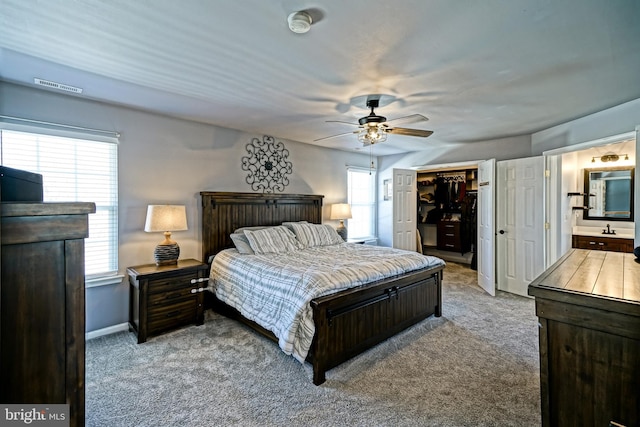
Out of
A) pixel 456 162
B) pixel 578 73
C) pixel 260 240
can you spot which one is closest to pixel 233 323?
pixel 260 240

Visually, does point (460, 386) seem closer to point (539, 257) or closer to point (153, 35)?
point (539, 257)

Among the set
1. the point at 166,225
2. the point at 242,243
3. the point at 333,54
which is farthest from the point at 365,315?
the point at 166,225

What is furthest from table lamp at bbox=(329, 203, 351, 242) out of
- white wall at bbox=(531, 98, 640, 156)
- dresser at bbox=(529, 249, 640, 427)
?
Answer: dresser at bbox=(529, 249, 640, 427)

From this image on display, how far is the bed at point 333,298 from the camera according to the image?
2.42 metres

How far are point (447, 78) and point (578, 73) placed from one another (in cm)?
106

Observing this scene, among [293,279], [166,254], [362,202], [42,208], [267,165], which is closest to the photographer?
[42,208]

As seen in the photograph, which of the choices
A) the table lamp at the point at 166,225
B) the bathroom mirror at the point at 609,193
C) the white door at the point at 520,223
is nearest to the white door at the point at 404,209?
the white door at the point at 520,223

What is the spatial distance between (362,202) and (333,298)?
4.13 metres

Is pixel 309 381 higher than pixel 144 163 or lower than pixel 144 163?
lower

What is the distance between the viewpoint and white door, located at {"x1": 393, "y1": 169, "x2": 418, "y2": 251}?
19.1 ft

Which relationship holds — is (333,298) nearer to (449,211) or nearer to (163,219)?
(163,219)

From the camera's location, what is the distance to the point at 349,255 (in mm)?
3621

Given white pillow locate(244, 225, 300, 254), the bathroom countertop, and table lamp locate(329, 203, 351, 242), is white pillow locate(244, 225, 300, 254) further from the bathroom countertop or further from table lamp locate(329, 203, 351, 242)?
the bathroom countertop

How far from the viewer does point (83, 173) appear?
9.99 feet
